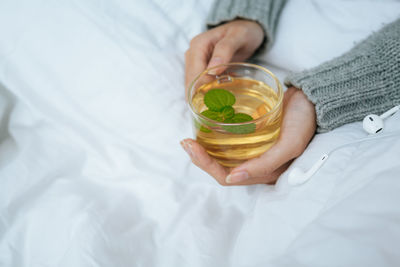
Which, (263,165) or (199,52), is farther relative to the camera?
(199,52)

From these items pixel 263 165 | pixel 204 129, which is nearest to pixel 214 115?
pixel 204 129

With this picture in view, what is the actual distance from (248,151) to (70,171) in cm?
41

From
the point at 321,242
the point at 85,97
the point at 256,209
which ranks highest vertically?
the point at 85,97

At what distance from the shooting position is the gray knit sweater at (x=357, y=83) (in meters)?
0.66

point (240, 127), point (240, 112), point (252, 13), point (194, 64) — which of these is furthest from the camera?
point (252, 13)

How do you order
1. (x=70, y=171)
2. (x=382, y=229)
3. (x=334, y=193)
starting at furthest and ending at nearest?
(x=70, y=171) → (x=334, y=193) → (x=382, y=229)

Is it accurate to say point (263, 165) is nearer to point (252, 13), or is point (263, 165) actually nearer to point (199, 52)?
point (199, 52)

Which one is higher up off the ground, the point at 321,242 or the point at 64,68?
the point at 64,68

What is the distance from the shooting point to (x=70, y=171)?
737 millimetres

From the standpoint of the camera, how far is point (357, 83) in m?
0.67

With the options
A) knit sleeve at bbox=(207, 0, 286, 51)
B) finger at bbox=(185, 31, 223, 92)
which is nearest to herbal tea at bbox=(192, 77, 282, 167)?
finger at bbox=(185, 31, 223, 92)

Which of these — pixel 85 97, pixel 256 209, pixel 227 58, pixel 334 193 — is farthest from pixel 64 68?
pixel 334 193

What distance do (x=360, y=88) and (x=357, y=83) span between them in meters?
0.01

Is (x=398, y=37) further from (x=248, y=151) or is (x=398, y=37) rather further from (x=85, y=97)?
(x=85, y=97)
